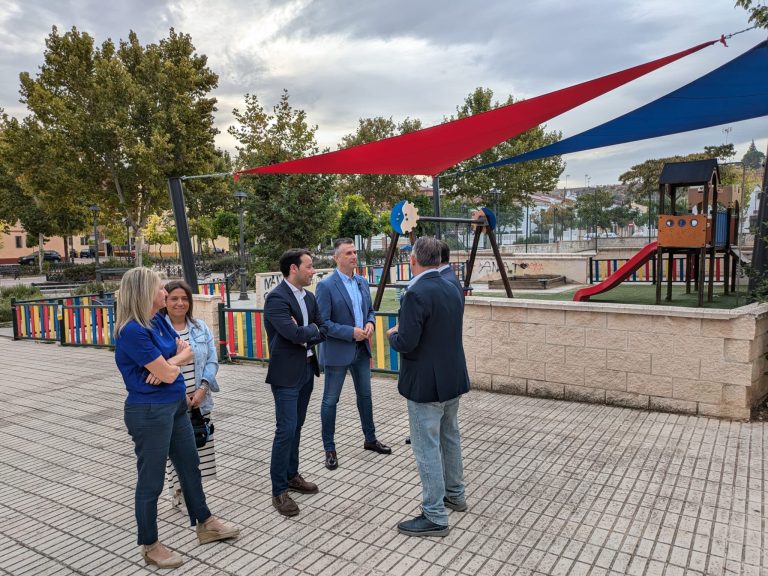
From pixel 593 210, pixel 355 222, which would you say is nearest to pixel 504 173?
pixel 593 210

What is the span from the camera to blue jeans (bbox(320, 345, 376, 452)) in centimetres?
484

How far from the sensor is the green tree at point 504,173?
39438mm

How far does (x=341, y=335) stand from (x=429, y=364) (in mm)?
1301

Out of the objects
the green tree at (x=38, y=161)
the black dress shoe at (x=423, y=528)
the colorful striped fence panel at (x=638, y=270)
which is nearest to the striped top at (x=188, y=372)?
the black dress shoe at (x=423, y=528)

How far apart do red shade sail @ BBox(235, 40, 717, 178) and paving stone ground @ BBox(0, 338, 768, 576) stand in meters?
3.42

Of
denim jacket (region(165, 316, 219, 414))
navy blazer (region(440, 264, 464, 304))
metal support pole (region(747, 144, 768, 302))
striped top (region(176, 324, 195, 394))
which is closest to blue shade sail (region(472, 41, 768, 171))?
metal support pole (region(747, 144, 768, 302))

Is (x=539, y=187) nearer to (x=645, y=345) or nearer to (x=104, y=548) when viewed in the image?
(x=645, y=345)

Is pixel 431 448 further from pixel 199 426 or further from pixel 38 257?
pixel 38 257

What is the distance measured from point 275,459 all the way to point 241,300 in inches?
687

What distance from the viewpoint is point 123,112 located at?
24.9m

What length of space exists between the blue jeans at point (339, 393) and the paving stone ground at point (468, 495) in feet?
0.86

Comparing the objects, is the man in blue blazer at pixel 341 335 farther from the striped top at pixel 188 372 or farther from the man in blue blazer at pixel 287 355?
the striped top at pixel 188 372

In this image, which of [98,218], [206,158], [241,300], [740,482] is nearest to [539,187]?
[206,158]

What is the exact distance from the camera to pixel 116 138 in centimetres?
2552
